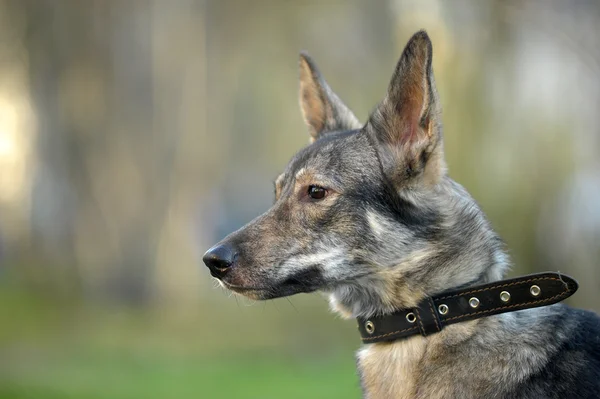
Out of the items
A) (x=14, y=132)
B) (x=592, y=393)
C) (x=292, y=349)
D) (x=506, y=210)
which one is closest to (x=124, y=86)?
(x=14, y=132)

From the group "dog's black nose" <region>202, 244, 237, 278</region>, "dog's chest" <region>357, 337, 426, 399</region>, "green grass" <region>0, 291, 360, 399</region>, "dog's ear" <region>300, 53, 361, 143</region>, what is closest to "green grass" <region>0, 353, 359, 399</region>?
"green grass" <region>0, 291, 360, 399</region>

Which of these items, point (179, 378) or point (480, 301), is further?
point (179, 378)

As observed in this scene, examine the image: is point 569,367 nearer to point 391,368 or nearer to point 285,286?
point 391,368

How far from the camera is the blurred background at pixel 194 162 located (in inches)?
417

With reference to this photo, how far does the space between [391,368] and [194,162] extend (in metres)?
11.7

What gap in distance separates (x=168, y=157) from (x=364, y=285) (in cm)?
1178

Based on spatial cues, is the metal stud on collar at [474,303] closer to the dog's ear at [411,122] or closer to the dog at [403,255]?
the dog at [403,255]

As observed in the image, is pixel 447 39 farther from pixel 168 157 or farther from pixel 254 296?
pixel 254 296

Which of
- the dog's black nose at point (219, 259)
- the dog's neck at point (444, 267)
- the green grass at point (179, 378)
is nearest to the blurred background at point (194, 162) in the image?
the green grass at point (179, 378)

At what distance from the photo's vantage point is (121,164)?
15.6 metres

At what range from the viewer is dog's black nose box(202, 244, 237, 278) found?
3443mm

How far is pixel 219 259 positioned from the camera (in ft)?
11.3

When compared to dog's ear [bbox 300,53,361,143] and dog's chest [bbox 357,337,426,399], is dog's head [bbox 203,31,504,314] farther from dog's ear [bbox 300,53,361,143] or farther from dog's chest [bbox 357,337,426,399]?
dog's ear [bbox 300,53,361,143]

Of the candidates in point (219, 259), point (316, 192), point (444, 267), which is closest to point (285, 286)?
point (219, 259)
